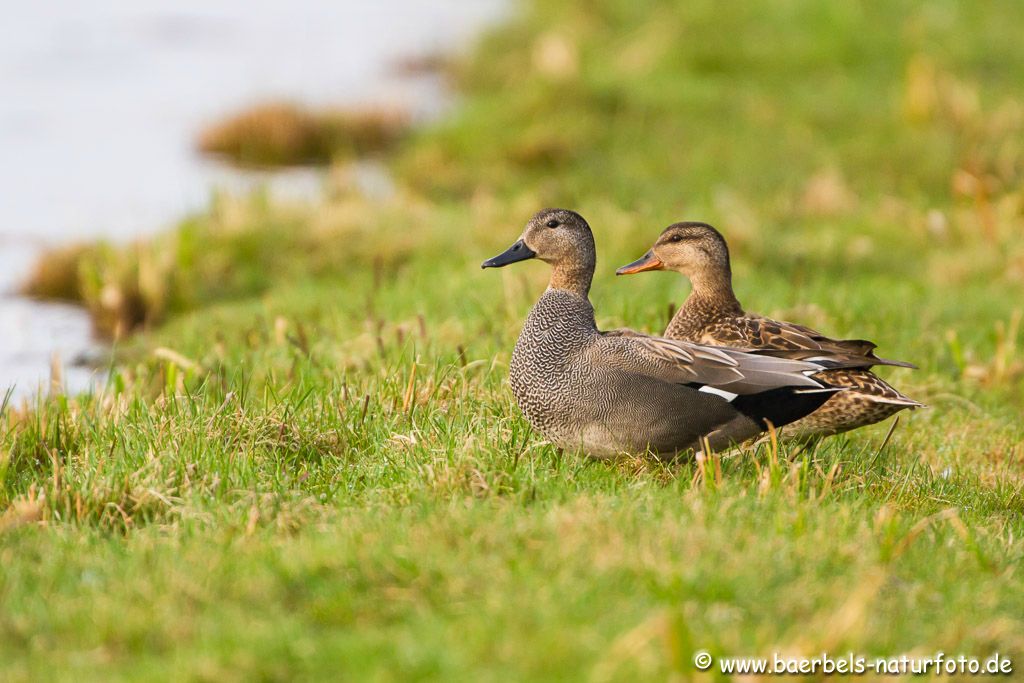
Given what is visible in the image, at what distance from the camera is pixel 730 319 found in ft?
20.2

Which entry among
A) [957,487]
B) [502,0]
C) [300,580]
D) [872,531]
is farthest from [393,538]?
[502,0]

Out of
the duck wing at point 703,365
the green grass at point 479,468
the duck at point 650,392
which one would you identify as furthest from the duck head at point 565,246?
the green grass at point 479,468

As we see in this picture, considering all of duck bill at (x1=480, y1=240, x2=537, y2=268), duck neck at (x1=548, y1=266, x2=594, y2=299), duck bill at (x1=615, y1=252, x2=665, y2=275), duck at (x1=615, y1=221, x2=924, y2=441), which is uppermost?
duck bill at (x1=480, y1=240, x2=537, y2=268)

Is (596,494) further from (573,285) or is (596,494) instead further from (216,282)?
(216,282)

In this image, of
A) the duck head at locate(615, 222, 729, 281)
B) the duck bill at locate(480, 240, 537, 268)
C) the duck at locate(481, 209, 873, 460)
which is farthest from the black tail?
the duck head at locate(615, 222, 729, 281)

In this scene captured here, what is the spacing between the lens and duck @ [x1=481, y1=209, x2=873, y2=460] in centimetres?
486

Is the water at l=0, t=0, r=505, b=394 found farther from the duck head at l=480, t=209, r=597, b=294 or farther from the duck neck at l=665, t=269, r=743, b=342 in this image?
the duck neck at l=665, t=269, r=743, b=342

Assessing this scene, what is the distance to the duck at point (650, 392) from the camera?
4863 mm

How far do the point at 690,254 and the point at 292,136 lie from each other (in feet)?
23.3

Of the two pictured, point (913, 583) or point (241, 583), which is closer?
point (241, 583)

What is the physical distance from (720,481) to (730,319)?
5.47ft

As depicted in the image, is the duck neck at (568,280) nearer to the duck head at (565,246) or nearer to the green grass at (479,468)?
the duck head at (565,246)

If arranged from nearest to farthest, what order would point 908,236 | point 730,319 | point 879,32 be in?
1. point 730,319
2. point 908,236
3. point 879,32

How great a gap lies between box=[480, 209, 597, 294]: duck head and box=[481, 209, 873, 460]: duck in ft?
1.05
